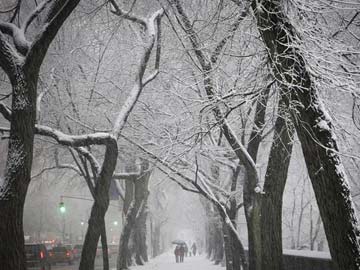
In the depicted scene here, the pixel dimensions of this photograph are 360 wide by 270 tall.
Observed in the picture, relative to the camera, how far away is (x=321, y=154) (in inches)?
200

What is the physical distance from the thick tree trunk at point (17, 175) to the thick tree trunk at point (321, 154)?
Answer: 4838 mm

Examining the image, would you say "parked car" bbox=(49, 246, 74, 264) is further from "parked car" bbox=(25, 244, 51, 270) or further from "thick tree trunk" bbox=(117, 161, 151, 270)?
"thick tree trunk" bbox=(117, 161, 151, 270)

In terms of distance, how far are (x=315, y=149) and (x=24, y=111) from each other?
5466 millimetres

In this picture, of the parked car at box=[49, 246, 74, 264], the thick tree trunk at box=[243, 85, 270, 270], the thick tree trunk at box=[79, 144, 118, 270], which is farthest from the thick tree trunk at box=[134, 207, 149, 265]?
the thick tree trunk at box=[243, 85, 270, 270]

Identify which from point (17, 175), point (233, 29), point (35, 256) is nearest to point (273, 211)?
point (233, 29)

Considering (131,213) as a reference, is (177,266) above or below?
below

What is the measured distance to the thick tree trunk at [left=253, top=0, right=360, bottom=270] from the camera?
15.9 feet

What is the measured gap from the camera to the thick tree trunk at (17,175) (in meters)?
7.45

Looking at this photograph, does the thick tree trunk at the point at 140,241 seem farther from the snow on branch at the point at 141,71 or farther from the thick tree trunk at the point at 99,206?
the snow on branch at the point at 141,71

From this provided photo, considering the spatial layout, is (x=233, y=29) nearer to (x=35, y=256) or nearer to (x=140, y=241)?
(x=35, y=256)

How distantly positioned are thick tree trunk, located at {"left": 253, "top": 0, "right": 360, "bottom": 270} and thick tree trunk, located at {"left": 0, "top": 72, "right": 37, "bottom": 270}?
190 inches

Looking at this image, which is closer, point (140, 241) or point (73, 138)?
point (73, 138)

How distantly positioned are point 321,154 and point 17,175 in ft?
18.1

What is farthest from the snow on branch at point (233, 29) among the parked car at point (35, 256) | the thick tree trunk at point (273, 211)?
the parked car at point (35, 256)
